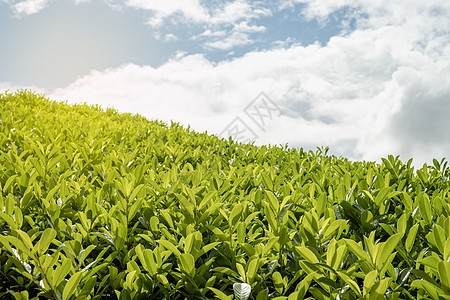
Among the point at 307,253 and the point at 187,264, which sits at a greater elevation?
the point at 307,253

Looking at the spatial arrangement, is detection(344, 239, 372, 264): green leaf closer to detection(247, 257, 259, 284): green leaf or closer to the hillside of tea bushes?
the hillside of tea bushes

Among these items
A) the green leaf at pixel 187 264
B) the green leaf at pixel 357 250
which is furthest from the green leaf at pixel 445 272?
the green leaf at pixel 187 264

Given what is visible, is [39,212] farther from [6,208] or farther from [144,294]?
[144,294]

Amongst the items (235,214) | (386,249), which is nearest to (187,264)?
(235,214)

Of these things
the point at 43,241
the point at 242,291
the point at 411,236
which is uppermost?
the point at 411,236

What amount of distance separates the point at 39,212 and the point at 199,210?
143 cm

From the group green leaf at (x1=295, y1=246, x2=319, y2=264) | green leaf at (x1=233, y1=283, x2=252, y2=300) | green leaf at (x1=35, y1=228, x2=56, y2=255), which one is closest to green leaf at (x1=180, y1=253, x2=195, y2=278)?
green leaf at (x1=233, y1=283, x2=252, y2=300)

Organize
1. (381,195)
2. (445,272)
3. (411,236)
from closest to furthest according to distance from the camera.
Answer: (445,272)
(411,236)
(381,195)

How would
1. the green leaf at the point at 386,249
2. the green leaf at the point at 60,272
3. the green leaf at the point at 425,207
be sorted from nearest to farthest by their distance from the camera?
the green leaf at the point at 386,249 < the green leaf at the point at 60,272 < the green leaf at the point at 425,207

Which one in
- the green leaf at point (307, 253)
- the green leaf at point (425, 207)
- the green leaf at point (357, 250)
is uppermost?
the green leaf at point (425, 207)

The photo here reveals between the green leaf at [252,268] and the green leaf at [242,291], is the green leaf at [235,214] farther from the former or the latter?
the green leaf at [242,291]

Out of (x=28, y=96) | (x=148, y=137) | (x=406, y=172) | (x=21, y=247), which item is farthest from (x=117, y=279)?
(x=28, y=96)

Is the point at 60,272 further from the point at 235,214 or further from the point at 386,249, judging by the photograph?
the point at 386,249

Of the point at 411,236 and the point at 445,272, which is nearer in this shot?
the point at 445,272
